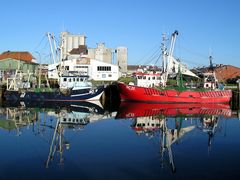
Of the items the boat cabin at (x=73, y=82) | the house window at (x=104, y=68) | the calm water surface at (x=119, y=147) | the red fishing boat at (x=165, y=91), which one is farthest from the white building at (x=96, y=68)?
the calm water surface at (x=119, y=147)

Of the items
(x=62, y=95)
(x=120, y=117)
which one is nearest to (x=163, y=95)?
(x=62, y=95)

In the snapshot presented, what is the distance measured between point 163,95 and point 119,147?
24897mm

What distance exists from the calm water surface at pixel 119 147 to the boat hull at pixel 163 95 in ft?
37.9

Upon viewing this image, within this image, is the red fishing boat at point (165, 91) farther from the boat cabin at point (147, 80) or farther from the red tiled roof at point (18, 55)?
the red tiled roof at point (18, 55)

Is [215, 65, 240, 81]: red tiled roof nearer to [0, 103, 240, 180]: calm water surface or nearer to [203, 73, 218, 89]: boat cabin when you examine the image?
[203, 73, 218, 89]: boat cabin

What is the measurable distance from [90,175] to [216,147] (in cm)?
798

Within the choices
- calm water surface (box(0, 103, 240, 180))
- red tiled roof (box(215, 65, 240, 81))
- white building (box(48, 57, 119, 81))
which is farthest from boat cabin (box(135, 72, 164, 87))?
red tiled roof (box(215, 65, 240, 81))

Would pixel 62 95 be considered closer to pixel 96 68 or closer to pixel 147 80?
pixel 147 80

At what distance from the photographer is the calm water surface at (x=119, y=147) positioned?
1316 centimetres

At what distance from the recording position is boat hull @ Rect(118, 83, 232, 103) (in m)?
41.4

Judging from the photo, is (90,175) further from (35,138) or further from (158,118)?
(158,118)

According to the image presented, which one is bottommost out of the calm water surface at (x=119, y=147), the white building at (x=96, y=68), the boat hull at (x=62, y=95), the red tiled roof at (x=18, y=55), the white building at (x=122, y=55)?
the calm water surface at (x=119, y=147)

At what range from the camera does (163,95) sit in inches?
1666

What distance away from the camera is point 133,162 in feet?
47.9
